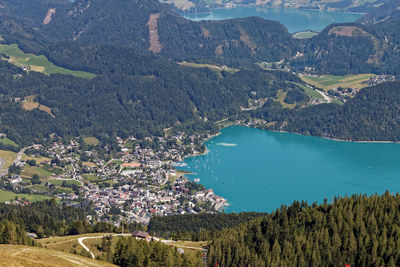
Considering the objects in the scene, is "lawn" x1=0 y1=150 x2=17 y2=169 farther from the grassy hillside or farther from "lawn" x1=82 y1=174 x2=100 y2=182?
the grassy hillside

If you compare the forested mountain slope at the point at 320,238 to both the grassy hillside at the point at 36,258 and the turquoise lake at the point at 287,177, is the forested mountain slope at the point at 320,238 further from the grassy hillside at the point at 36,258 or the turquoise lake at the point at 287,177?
the turquoise lake at the point at 287,177

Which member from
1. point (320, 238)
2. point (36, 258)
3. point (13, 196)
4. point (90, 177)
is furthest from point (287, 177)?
point (36, 258)

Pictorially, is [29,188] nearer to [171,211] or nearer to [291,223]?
[171,211]

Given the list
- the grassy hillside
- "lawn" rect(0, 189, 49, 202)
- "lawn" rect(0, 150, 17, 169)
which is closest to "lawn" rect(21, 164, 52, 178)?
"lawn" rect(0, 150, 17, 169)

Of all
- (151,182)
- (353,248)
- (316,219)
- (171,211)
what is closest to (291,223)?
(316,219)

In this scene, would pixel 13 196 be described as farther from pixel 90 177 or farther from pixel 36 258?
pixel 36 258

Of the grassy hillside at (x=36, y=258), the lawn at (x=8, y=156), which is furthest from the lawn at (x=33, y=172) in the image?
the grassy hillside at (x=36, y=258)

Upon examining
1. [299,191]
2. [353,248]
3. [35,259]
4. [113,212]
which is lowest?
[35,259]

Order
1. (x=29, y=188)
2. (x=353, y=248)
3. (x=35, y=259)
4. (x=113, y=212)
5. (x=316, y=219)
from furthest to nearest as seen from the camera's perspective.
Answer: (x=29, y=188) < (x=113, y=212) < (x=316, y=219) < (x=353, y=248) < (x=35, y=259)
